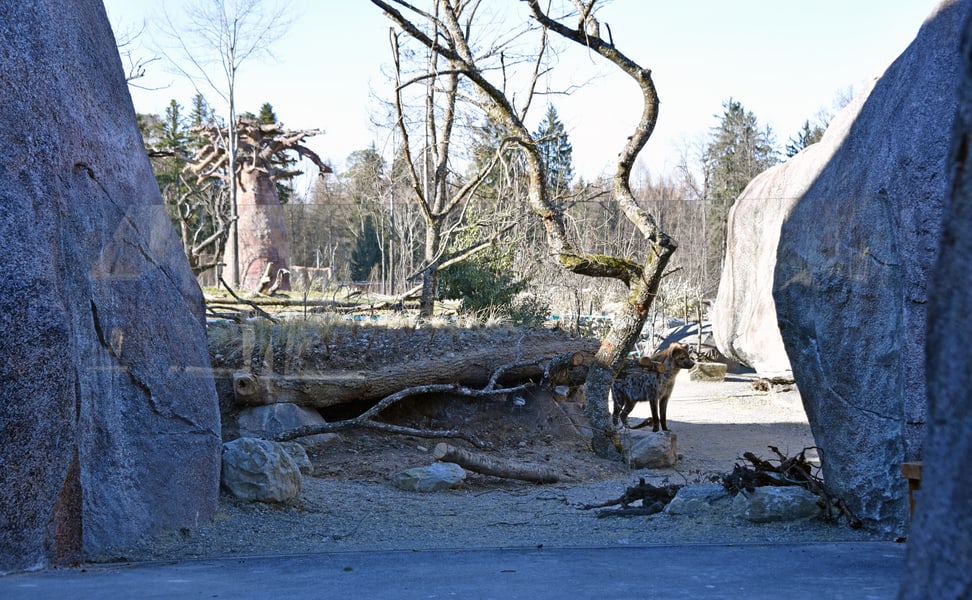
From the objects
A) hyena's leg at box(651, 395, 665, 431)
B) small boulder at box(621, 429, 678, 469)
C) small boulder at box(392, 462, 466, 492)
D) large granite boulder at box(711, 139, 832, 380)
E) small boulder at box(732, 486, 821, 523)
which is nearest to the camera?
small boulder at box(732, 486, 821, 523)

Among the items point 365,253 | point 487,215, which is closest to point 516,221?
point 487,215

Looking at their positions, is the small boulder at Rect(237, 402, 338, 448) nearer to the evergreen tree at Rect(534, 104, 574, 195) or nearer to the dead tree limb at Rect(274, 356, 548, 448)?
the dead tree limb at Rect(274, 356, 548, 448)

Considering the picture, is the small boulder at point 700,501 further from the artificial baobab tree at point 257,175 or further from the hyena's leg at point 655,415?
the artificial baobab tree at point 257,175

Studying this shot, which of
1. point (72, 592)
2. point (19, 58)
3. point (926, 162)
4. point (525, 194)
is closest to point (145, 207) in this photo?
point (19, 58)

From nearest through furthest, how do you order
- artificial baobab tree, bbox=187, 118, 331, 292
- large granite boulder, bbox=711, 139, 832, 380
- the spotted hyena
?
1. the spotted hyena
2. large granite boulder, bbox=711, 139, 832, 380
3. artificial baobab tree, bbox=187, 118, 331, 292

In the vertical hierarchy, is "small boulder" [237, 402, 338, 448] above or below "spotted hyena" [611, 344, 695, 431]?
below

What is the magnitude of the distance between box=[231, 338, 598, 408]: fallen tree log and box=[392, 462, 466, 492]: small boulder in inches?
83.1

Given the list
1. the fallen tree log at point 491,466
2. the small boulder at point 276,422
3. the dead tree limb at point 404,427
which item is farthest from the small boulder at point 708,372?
the small boulder at point 276,422

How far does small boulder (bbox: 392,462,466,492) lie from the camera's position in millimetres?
7152

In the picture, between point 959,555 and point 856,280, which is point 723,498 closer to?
point 856,280

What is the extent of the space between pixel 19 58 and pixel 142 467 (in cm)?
215

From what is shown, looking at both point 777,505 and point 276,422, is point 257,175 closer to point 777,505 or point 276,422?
point 276,422

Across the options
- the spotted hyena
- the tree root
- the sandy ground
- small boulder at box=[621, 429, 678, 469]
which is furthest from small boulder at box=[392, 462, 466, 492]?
the spotted hyena

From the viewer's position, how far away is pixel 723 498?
5.38m
